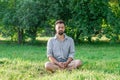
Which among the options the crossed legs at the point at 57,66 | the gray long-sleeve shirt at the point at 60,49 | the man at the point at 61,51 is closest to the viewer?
the crossed legs at the point at 57,66

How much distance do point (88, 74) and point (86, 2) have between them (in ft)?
46.4

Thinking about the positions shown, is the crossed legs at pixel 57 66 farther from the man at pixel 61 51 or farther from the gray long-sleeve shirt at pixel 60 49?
the gray long-sleeve shirt at pixel 60 49

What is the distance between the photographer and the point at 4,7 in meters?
23.4

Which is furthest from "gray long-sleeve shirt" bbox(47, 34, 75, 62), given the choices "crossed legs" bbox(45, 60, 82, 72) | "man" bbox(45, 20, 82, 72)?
"crossed legs" bbox(45, 60, 82, 72)

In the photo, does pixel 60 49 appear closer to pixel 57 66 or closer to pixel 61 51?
pixel 61 51

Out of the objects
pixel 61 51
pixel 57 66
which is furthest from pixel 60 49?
pixel 57 66

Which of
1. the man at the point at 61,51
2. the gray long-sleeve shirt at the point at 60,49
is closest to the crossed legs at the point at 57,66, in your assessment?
the man at the point at 61,51

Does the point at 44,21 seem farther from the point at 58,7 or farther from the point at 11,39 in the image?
the point at 11,39

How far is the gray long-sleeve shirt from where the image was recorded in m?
9.38

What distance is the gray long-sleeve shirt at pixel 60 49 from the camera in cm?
938

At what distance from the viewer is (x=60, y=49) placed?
9398 mm

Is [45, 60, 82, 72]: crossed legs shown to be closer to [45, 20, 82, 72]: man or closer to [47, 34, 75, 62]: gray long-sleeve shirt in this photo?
[45, 20, 82, 72]: man

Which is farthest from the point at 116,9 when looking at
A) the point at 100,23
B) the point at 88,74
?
the point at 88,74

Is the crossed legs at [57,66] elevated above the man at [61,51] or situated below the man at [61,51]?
below
